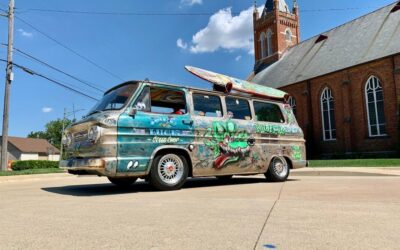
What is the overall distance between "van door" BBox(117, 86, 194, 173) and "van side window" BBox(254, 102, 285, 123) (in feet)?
7.95

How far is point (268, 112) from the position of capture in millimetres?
10109

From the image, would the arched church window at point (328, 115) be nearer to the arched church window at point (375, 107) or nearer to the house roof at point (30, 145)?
the arched church window at point (375, 107)

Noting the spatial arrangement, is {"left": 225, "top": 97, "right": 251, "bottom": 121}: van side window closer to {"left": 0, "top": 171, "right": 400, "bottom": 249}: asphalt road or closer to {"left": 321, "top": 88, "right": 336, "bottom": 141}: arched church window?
{"left": 0, "top": 171, "right": 400, "bottom": 249}: asphalt road

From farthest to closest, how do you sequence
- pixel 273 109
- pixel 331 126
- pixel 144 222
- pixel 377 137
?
pixel 331 126 < pixel 377 137 < pixel 273 109 < pixel 144 222

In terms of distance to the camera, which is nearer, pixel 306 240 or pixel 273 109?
pixel 306 240

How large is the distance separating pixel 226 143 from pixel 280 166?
6.95 feet

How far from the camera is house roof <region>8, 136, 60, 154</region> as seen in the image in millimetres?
71438

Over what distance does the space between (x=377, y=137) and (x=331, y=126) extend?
5166 mm

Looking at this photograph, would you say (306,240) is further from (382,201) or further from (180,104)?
(180,104)

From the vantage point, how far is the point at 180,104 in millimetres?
8164

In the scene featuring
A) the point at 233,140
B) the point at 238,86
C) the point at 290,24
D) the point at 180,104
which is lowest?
the point at 233,140

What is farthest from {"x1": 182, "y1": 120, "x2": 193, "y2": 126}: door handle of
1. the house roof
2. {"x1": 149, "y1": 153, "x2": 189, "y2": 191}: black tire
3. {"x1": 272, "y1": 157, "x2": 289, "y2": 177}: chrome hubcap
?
the house roof

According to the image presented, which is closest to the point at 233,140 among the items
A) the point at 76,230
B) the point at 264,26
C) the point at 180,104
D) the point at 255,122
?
the point at 255,122

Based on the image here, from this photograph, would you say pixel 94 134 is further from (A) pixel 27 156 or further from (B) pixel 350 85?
(A) pixel 27 156
